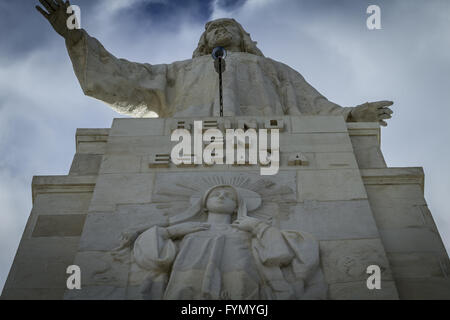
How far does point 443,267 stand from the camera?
20.1 ft

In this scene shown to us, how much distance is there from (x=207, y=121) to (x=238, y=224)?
222 centimetres

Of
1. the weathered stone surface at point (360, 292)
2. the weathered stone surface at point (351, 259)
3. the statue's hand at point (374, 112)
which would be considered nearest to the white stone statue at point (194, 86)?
the statue's hand at point (374, 112)

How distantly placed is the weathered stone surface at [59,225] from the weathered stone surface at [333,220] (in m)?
2.19

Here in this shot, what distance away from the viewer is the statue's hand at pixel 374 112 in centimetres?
923

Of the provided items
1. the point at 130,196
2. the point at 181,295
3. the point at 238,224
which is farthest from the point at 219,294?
the point at 130,196

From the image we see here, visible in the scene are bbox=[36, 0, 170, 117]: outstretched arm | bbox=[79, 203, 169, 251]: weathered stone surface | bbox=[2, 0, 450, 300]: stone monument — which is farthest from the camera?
bbox=[36, 0, 170, 117]: outstretched arm

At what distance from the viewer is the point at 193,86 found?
34.4ft

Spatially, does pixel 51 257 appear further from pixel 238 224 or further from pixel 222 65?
pixel 222 65

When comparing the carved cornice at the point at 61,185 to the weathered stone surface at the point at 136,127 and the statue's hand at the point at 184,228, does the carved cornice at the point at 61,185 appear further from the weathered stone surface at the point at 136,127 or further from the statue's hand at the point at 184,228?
the statue's hand at the point at 184,228

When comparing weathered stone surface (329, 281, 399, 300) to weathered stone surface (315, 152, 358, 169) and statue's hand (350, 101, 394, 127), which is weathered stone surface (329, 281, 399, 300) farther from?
statue's hand (350, 101, 394, 127)

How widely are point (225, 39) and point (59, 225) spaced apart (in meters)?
5.90

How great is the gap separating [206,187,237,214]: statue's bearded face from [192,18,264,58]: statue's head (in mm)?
5613

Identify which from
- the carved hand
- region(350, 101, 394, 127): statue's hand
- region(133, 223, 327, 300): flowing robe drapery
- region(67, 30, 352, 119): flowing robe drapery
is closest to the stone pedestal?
region(133, 223, 327, 300): flowing robe drapery

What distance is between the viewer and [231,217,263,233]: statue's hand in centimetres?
613
